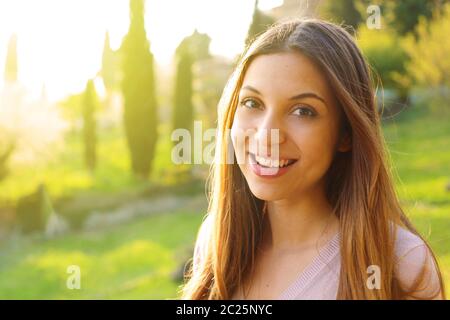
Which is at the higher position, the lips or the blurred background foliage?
the blurred background foliage

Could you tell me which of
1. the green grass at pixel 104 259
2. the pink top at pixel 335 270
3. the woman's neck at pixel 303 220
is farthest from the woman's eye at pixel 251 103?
the green grass at pixel 104 259

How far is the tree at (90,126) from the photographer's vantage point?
720 cm

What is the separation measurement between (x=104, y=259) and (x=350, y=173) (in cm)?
579

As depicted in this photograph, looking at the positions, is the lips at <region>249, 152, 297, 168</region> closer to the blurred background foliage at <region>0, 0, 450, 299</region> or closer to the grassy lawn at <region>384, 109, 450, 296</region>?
the grassy lawn at <region>384, 109, 450, 296</region>

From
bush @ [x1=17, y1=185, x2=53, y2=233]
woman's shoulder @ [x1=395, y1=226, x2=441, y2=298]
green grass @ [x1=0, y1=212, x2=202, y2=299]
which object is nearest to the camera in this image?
woman's shoulder @ [x1=395, y1=226, x2=441, y2=298]

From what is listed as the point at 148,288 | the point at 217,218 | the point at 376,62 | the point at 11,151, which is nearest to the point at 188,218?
the point at 148,288

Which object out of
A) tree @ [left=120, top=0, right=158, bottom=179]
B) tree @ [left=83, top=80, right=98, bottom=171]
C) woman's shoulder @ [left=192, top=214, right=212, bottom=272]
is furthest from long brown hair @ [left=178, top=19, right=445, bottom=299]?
tree @ [left=83, top=80, right=98, bottom=171]

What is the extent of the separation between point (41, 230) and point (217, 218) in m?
6.02

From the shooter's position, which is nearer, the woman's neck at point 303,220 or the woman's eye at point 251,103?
the woman's eye at point 251,103

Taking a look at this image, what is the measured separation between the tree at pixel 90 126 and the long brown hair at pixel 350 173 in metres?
5.74

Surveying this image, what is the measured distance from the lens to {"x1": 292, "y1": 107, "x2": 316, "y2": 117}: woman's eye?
1481mm

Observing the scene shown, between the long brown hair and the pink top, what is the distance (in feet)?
0.08

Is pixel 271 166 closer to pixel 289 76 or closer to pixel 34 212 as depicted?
pixel 289 76

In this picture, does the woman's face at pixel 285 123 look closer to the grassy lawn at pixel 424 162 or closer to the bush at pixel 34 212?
the grassy lawn at pixel 424 162
